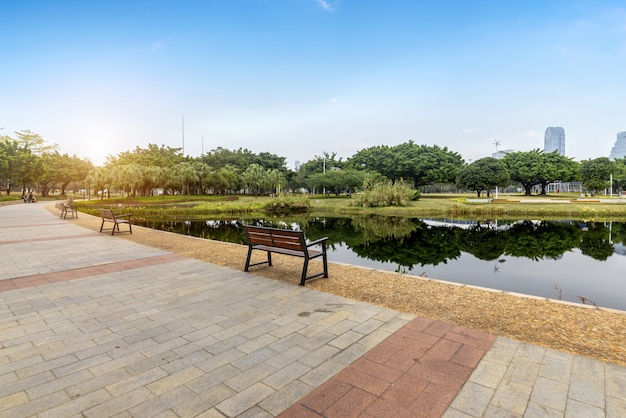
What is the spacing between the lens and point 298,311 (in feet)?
15.2

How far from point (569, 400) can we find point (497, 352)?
83cm

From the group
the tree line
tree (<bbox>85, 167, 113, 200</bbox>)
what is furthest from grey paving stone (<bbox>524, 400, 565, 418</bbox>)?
tree (<bbox>85, 167, 113, 200</bbox>)

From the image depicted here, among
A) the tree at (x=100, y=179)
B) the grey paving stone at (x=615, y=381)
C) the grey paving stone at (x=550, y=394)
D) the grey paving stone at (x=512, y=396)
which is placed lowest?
the grey paving stone at (x=512, y=396)

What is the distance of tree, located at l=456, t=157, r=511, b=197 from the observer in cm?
4950

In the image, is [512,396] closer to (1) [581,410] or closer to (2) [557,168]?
(1) [581,410]

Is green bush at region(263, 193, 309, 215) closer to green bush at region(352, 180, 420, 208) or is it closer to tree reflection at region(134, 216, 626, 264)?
green bush at region(352, 180, 420, 208)

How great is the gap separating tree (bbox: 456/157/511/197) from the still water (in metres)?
32.1

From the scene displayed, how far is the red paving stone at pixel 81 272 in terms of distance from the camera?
6.16 meters

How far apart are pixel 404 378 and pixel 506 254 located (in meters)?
10.2

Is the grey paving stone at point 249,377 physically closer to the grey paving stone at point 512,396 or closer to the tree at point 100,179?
the grey paving stone at point 512,396

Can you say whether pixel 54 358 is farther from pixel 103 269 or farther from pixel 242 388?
pixel 103 269

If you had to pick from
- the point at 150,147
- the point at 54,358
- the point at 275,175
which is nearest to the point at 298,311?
the point at 54,358

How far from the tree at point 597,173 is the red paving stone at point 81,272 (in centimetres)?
6010

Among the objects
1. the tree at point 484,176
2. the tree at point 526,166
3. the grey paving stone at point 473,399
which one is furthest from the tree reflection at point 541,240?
the tree at point 526,166
